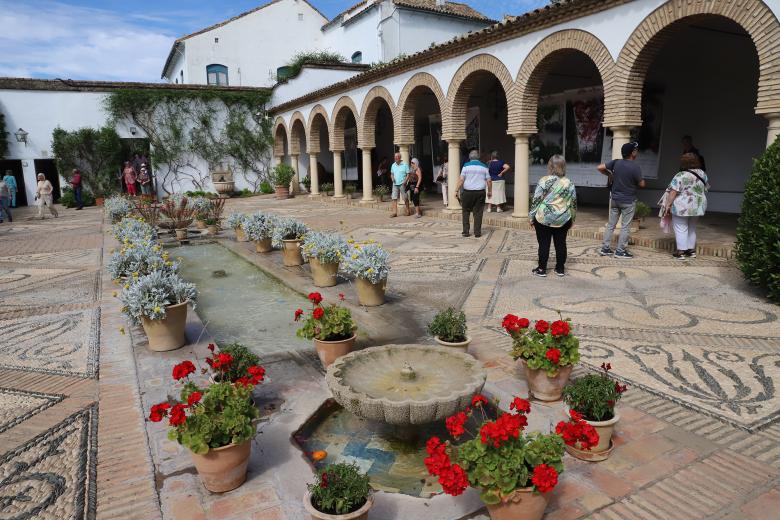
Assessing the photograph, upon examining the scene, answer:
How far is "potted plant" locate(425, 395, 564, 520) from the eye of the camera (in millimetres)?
2205

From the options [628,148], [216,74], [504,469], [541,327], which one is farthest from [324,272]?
[216,74]

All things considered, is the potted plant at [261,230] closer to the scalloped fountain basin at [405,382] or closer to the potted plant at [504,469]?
the scalloped fountain basin at [405,382]

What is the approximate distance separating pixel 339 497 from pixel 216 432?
0.77m

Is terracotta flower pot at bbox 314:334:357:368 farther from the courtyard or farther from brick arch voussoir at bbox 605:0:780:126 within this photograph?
brick arch voussoir at bbox 605:0:780:126

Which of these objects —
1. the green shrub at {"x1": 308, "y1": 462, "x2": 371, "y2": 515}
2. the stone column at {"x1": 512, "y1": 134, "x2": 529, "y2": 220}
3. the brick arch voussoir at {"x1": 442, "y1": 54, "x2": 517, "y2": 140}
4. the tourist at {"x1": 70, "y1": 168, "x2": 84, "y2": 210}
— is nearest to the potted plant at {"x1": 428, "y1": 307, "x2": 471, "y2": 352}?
the green shrub at {"x1": 308, "y1": 462, "x2": 371, "y2": 515}

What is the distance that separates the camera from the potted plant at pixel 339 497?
89.8 inches

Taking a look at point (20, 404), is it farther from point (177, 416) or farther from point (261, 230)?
point (261, 230)

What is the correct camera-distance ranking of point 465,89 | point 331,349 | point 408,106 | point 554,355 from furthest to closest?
point 408,106
point 465,89
point 331,349
point 554,355

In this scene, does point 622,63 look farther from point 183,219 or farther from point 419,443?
point 183,219

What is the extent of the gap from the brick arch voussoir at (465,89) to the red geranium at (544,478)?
1015 centimetres

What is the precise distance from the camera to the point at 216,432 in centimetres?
268

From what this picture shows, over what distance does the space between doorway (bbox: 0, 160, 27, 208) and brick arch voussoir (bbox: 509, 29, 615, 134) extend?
20.5 meters

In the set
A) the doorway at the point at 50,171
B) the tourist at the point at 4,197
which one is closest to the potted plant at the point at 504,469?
the tourist at the point at 4,197

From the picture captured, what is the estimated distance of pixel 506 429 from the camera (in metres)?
2.23
